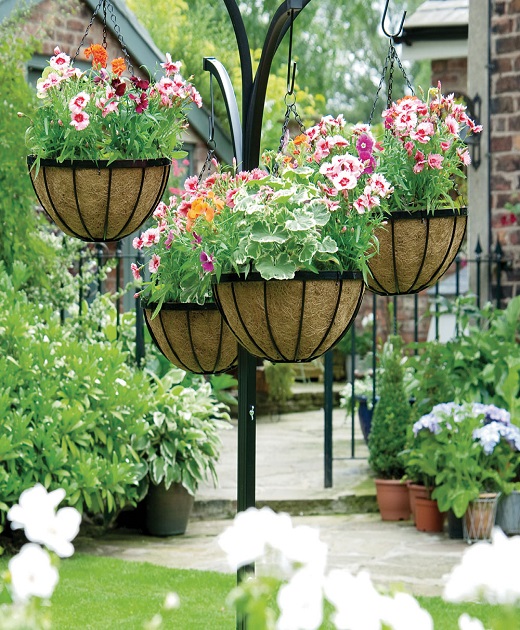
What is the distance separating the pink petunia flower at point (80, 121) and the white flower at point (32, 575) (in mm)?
1901

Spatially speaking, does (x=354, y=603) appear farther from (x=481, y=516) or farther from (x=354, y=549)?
(x=481, y=516)

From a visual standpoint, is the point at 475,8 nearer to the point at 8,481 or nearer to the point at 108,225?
the point at 8,481

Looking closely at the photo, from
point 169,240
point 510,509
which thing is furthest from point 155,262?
point 510,509

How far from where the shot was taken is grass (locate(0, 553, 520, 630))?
4.64m

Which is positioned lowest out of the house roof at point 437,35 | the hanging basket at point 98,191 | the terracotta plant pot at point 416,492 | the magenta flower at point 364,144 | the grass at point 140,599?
the grass at point 140,599

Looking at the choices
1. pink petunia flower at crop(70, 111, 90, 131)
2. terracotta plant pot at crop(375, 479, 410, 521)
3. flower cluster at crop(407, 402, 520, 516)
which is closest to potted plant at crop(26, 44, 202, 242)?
pink petunia flower at crop(70, 111, 90, 131)

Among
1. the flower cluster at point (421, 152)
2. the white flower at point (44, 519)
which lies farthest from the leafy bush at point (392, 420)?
the white flower at point (44, 519)

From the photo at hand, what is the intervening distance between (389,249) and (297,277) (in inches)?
25.6

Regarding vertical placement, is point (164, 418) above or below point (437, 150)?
below

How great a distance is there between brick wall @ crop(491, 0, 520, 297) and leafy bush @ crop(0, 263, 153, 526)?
243cm

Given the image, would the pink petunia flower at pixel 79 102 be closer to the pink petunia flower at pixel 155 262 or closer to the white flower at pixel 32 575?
the pink petunia flower at pixel 155 262

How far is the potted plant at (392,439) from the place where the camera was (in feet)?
21.7

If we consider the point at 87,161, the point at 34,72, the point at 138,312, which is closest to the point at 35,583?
the point at 87,161

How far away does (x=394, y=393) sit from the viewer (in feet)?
22.0
